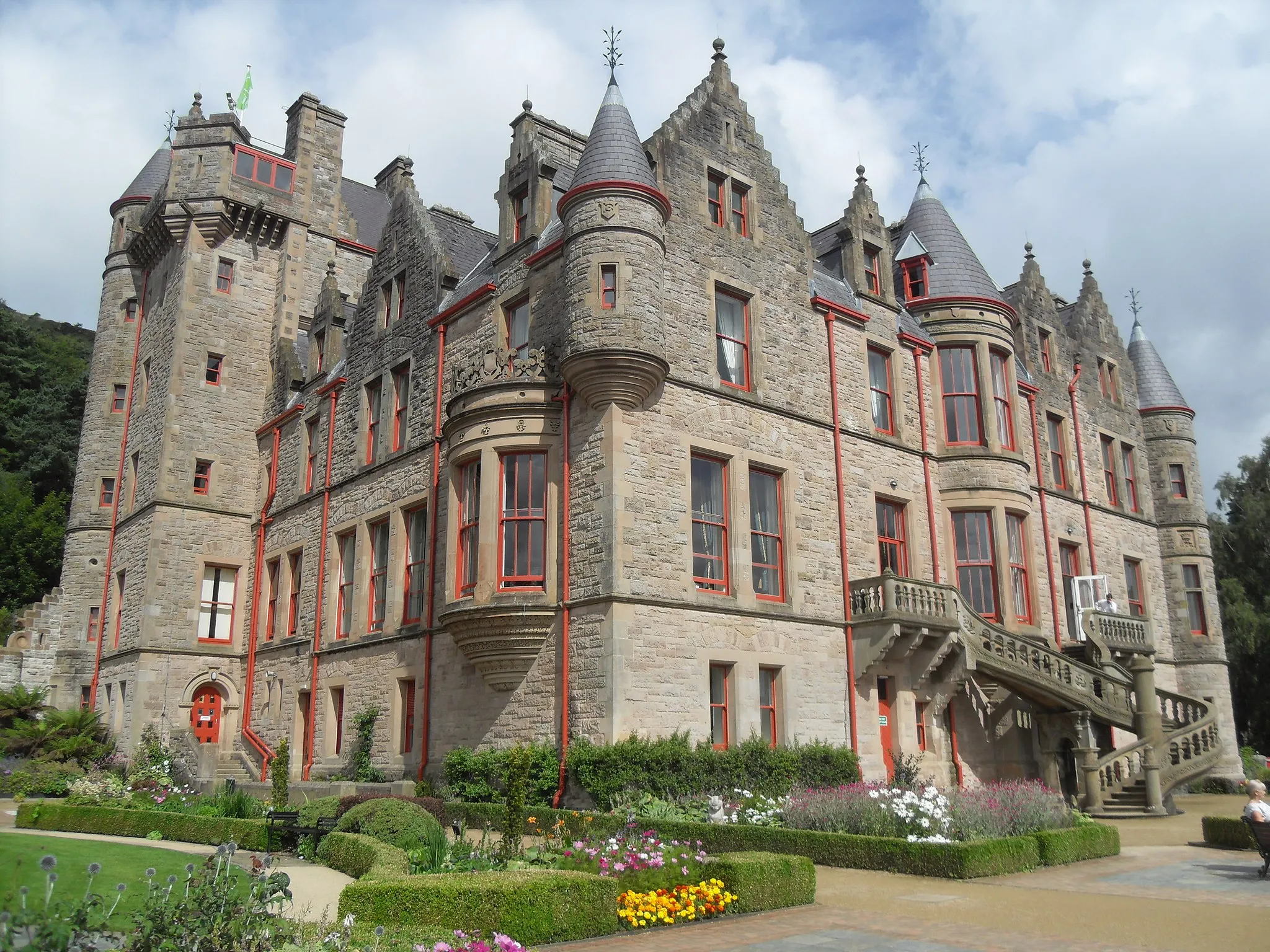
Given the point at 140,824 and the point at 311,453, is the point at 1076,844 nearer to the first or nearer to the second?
the point at 140,824

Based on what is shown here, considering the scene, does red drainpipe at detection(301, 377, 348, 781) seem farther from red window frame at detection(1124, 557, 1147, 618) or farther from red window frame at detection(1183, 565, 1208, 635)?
red window frame at detection(1183, 565, 1208, 635)

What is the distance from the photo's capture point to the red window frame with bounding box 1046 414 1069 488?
1202 inches

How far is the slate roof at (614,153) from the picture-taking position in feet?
67.2

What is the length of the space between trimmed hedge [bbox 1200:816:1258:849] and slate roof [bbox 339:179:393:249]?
32.4m

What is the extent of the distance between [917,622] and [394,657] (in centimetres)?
1218

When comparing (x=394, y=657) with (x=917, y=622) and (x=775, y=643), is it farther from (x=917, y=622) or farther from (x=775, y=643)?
(x=917, y=622)

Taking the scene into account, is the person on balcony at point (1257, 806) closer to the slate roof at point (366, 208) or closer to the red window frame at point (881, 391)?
the red window frame at point (881, 391)

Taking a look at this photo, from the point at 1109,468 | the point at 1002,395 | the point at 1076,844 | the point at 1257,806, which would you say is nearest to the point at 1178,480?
the point at 1109,468

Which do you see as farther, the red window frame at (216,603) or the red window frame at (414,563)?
the red window frame at (216,603)

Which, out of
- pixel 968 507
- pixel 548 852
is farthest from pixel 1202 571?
pixel 548 852

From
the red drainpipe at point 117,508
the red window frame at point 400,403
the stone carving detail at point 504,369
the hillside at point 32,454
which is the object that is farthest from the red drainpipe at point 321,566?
the hillside at point 32,454

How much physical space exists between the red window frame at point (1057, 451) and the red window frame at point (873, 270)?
26.6ft

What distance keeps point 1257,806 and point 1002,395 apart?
14770mm

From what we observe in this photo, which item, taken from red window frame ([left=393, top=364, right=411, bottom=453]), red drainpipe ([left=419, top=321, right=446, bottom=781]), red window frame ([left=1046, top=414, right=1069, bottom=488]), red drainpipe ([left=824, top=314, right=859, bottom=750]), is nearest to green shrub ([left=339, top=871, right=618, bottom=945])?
red drainpipe ([left=419, top=321, right=446, bottom=781])
